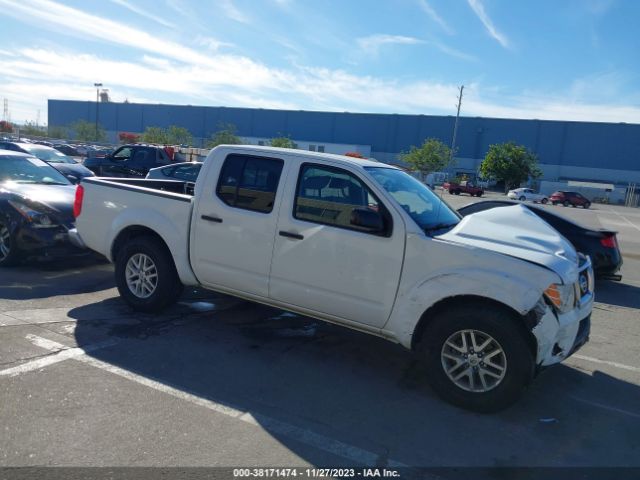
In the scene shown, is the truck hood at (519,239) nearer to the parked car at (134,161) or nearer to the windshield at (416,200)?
the windshield at (416,200)

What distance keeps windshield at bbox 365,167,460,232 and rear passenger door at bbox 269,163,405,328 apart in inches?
8.9

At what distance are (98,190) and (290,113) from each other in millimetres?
81135

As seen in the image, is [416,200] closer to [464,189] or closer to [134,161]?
[134,161]

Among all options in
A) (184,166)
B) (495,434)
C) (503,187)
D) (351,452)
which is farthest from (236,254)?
(503,187)

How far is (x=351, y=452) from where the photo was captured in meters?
3.45

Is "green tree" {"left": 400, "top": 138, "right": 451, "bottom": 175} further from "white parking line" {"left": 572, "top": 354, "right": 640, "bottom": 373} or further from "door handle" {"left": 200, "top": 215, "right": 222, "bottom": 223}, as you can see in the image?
"door handle" {"left": 200, "top": 215, "right": 222, "bottom": 223}

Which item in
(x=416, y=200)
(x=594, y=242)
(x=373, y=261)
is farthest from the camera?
(x=594, y=242)

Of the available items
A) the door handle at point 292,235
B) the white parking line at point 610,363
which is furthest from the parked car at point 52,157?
the white parking line at point 610,363

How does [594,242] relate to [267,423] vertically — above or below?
above

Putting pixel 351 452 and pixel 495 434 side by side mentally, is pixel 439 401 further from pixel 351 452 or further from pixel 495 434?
pixel 351 452

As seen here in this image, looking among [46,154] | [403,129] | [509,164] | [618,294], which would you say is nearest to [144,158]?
[46,154]

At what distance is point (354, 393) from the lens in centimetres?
436

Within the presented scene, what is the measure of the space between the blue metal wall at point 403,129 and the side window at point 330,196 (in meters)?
75.6

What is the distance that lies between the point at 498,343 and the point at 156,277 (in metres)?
3.59
